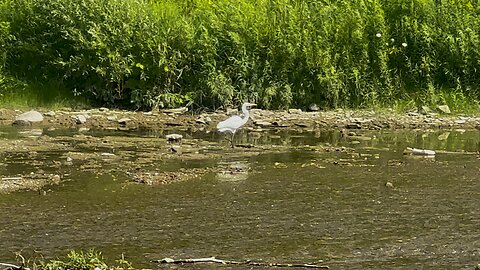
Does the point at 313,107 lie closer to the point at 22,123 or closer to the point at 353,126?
the point at 353,126

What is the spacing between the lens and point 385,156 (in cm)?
1408

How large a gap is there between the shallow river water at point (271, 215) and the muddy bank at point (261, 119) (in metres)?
4.48

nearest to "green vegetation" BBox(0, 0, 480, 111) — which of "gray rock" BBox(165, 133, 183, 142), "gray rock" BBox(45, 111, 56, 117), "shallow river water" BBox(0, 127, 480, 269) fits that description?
"gray rock" BBox(45, 111, 56, 117)

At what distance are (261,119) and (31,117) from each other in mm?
5052

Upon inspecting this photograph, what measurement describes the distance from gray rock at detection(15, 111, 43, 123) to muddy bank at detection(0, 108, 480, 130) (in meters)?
0.12

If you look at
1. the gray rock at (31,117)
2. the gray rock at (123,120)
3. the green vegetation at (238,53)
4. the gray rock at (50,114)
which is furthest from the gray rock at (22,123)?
the green vegetation at (238,53)

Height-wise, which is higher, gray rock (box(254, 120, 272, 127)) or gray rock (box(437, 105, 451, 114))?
gray rock (box(437, 105, 451, 114))

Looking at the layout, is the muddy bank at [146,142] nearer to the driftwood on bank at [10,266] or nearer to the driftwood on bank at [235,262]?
the driftwood on bank at [10,266]

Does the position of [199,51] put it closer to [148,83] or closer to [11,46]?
[148,83]

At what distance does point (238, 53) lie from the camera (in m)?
19.8

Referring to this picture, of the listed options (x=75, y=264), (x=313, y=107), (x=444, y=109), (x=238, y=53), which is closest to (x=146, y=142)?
(x=238, y=53)

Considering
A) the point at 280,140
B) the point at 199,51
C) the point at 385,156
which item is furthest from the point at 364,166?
the point at 199,51

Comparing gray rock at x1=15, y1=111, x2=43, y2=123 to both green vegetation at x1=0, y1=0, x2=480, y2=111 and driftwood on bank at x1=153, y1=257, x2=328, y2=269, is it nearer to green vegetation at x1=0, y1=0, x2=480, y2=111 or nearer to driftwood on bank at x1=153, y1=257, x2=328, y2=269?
green vegetation at x1=0, y1=0, x2=480, y2=111

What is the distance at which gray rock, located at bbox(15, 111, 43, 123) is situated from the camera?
17719mm
